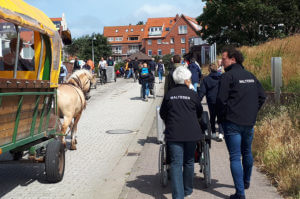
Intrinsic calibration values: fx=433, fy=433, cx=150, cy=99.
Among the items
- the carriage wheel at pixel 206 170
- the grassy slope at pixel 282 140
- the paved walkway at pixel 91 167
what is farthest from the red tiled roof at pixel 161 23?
the carriage wheel at pixel 206 170

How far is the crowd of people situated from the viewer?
536 centimetres

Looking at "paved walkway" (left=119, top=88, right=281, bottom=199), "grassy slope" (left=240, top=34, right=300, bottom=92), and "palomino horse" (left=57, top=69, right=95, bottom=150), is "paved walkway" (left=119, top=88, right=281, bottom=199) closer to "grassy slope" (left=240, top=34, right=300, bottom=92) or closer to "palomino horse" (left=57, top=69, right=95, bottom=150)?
"palomino horse" (left=57, top=69, right=95, bottom=150)

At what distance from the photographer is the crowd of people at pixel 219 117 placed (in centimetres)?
536

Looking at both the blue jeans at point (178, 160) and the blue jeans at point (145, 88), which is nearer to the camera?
the blue jeans at point (178, 160)

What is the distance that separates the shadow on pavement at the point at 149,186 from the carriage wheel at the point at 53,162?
3.74ft

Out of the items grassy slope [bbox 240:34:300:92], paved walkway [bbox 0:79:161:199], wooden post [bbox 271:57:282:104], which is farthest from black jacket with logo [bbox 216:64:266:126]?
grassy slope [bbox 240:34:300:92]

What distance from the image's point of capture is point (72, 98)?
920cm

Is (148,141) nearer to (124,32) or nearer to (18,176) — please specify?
(18,176)

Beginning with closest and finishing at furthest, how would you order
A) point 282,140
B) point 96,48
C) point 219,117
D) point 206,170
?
point 219,117
point 206,170
point 282,140
point 96,48

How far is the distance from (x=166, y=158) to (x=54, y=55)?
3.08 m

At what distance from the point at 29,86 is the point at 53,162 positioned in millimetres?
1392

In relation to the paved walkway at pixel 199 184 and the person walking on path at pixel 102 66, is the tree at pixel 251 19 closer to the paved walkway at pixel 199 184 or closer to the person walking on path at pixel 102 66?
the person walking on path at pixel 102 66

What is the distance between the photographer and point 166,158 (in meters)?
6.04

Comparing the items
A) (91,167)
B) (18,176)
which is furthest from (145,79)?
(18,176)
